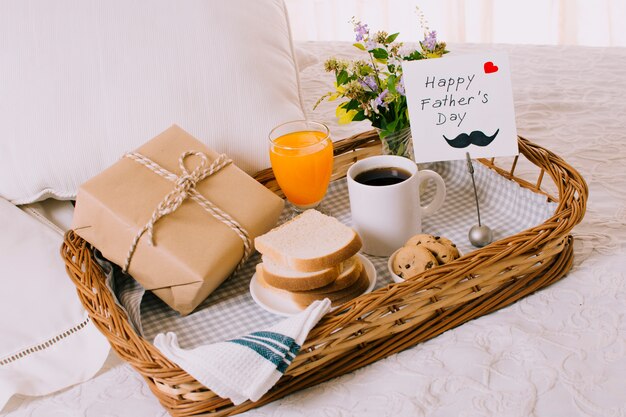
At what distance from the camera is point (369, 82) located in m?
1.09

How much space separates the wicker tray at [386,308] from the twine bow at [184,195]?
103 mm

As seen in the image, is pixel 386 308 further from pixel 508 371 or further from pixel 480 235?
pixel 480 235

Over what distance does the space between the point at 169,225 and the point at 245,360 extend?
0.87ft

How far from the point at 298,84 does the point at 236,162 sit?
0.77 feet

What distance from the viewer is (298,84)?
4.38 feet

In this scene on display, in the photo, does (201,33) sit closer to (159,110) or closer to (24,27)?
(159,110)

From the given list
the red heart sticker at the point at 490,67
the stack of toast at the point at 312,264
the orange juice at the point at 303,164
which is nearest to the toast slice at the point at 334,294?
the stack of toast at the point at 312,264

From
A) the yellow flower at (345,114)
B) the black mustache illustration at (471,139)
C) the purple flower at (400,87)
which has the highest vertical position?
the purple flower at (400,87)

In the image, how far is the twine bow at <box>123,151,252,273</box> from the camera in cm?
95

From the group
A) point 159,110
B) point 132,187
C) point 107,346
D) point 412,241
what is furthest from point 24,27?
point 412,241

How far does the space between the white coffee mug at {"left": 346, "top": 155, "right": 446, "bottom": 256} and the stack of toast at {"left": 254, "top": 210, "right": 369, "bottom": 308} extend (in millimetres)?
70

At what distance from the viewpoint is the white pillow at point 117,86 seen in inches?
45.1

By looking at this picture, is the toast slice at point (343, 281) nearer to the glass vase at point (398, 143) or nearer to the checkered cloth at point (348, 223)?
the checkered cloth at point (348, 223)

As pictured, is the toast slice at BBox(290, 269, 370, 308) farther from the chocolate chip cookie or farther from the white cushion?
the white cushion
